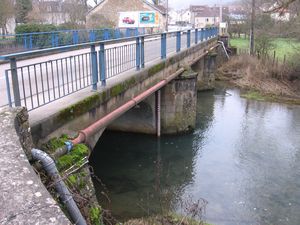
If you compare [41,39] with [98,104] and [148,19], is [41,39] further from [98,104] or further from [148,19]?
[148,19]

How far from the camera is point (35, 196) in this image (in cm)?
259

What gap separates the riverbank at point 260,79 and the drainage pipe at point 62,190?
20.8m

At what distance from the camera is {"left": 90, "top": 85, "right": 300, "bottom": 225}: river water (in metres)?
9.29

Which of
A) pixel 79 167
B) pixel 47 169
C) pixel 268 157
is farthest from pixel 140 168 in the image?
pixel 47 169

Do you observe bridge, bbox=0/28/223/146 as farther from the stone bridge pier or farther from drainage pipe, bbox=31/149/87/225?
the stone bridge pier

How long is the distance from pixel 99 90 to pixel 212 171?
5.89 meters

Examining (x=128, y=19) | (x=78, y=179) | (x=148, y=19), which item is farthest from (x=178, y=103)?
(x=148, y=19)

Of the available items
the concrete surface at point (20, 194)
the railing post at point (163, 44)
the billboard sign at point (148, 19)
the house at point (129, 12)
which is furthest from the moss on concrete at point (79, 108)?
the billboard sign at point (148, 19)

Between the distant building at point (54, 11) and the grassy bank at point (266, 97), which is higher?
the distant building at point (54, 11)

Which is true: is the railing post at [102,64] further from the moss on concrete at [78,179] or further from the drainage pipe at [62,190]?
the drainage pipe at [62,190]

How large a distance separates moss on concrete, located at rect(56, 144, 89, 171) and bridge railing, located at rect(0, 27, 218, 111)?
3.00 ft

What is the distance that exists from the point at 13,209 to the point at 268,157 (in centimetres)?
1173

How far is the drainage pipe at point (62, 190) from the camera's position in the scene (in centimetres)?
339

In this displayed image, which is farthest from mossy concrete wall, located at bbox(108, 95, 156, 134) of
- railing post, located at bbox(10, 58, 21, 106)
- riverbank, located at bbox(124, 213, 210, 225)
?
railing post, located at bbox(10, 58, 21, 106)
